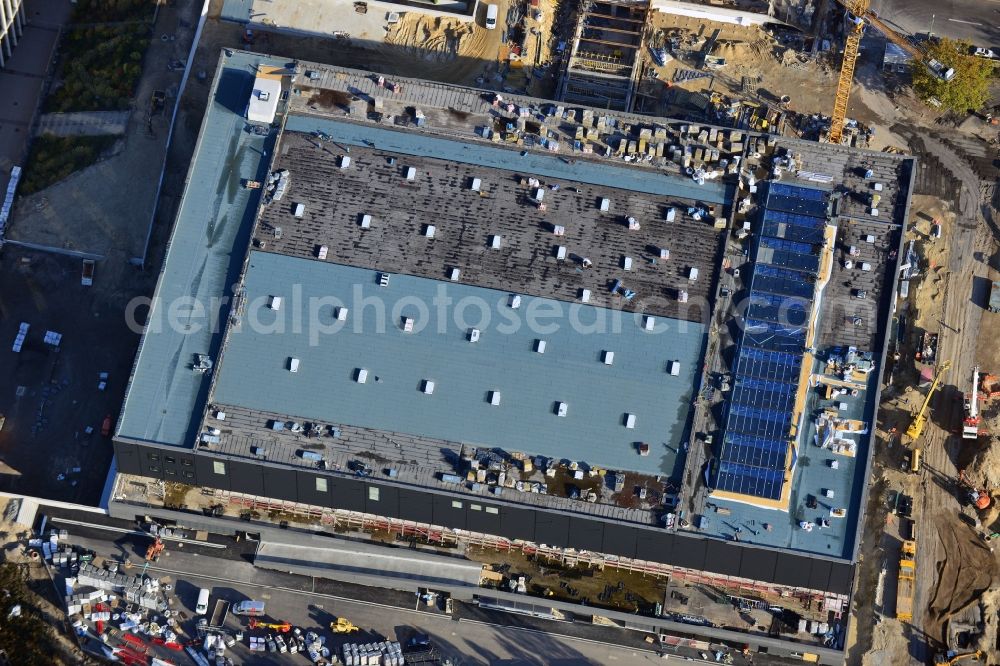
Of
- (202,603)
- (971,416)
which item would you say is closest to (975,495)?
(971,416)

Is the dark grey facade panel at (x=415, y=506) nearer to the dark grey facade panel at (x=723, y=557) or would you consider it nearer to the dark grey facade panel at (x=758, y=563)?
the dark grey facade panel at (x=723, y=557)

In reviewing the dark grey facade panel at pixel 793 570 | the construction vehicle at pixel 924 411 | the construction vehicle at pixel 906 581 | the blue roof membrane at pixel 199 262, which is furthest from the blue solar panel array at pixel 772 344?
the blue roof membrane at pixel 199 262

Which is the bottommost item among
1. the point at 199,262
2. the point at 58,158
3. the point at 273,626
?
the point at 273,626

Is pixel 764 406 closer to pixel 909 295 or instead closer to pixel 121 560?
pixel 909 295

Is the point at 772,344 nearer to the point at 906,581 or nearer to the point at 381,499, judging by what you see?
the point at 906,581

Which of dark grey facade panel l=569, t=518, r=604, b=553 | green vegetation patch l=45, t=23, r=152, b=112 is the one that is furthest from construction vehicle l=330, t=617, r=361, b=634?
green vegetation patch l=45, t=23, r=152, b=112

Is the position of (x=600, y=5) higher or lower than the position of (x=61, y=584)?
higher

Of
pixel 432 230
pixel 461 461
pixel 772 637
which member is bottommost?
pixel 772 637

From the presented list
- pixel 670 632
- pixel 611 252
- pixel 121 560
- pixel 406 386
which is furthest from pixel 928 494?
pixel 121 560
